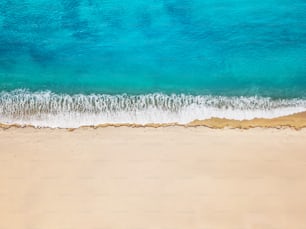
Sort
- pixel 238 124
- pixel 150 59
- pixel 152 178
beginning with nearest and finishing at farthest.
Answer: pixel 152 178 → pixel 238 124 → pixel 150 59

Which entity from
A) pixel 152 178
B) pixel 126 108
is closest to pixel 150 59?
pixel 126 108

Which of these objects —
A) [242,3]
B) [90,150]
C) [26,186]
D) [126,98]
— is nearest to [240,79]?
[242,3]

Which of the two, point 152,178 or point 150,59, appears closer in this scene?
point 152,178

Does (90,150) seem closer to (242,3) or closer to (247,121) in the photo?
(247,121)

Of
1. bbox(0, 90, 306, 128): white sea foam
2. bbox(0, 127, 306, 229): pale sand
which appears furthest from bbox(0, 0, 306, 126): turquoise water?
bbox(0, 127, 306, 229): pale sand

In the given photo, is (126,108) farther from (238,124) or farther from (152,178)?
(238,124)

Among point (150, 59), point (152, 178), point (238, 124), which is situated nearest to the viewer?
point (152, 178)

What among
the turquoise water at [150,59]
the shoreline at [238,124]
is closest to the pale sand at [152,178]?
the shoreline at [238,124]

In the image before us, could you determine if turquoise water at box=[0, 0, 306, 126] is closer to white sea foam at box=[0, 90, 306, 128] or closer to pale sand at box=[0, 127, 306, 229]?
white sea foam at box=[0, 90, 306, 128]
